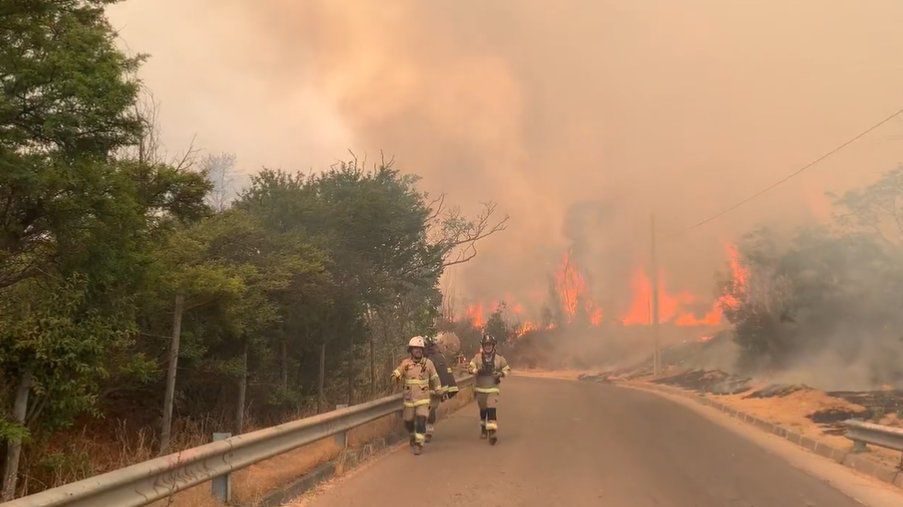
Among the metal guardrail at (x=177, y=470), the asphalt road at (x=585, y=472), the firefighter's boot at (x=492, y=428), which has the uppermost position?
the metal guardrail at (x=177, y=470)

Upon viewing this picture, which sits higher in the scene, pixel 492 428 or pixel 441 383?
pixel 441 383

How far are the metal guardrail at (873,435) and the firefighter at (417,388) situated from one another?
591 centimetres

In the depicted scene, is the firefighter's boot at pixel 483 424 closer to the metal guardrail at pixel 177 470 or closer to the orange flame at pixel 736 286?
the metal guardrail at pixel 177 470

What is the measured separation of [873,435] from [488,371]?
552 cm

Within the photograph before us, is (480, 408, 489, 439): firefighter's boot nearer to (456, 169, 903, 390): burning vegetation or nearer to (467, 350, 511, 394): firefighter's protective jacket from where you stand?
(467, 350, 511, 394): firefighter's protective jacket

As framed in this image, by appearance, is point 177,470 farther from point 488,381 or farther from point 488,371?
point 488,371

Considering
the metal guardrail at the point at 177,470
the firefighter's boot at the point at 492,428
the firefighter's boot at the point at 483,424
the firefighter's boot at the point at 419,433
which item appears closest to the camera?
the metal guardrail at the point at 177,470

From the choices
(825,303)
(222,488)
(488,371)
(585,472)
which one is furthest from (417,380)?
(825,303)

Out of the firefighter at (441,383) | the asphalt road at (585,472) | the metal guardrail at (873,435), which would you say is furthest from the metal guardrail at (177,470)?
the metal guardrail at (873,435)

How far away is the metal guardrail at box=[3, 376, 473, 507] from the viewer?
12.1 ft

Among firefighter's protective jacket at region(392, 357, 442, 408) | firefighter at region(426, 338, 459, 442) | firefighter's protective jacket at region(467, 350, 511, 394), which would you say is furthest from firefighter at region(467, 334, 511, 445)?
firefighter's protective jacket at region(392, 357, 442, 408)

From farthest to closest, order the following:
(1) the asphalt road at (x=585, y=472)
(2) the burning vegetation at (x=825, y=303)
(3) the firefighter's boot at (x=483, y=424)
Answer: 1. (2) the burning vegetation at (x=825, y=303)
2. (3) the firefighter's boot at (x=483, y=424)
3. (1) the asphalt road at (x=585, y=472)

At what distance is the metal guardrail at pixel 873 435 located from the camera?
7.78 metres

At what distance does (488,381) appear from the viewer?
1068cm
